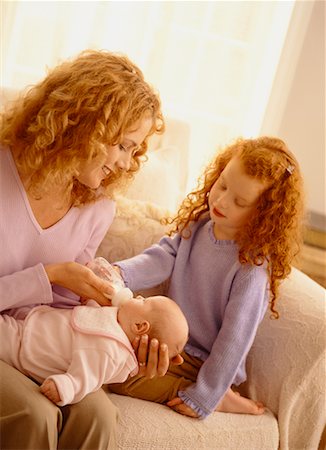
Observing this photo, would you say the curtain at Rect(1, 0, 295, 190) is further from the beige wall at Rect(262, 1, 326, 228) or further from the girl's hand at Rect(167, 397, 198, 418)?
the girl's hand at Rect(167, 397, 198, 418)

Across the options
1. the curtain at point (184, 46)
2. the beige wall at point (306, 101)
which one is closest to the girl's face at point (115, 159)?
the curtain at point (184, 46)

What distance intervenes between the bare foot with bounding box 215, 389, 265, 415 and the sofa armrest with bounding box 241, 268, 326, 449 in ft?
0.26

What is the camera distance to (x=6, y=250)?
161 cm

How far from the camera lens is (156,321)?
1.57 meters

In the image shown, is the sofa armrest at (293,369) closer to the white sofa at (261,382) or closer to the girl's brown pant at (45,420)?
the white sofa at (261,382)

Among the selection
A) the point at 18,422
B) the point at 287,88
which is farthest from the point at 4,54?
the point at 18,422

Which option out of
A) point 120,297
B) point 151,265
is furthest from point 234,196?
point 120,297

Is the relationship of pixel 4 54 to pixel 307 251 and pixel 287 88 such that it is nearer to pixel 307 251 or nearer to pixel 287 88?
pixel 287 88

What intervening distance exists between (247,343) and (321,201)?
1541mm

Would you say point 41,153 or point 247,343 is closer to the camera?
point 41,153

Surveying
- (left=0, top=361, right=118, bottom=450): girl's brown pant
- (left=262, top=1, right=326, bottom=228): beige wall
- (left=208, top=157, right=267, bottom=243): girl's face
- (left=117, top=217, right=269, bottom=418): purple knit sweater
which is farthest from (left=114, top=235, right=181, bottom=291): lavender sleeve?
(left=262, top=1, right=326, bottom=228): beige wall

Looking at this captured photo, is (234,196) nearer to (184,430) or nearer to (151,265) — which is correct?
(151,265)

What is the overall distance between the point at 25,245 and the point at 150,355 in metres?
0.42

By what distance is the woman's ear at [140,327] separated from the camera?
1.55 meters
